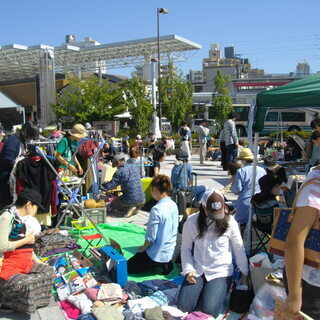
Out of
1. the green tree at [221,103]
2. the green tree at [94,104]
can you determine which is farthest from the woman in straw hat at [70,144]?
the green tree at [221,103]

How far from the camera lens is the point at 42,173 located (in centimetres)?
582

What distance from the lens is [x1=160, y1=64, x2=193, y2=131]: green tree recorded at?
28.3 metres

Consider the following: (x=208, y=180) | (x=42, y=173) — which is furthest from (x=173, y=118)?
(x=42, y=173)

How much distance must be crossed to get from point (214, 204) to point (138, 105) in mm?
24054

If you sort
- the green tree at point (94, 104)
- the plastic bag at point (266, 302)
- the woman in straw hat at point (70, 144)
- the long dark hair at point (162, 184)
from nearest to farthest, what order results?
the plastic bag at point (266, 302) → the long dark hair at point (162, 184) → the woman in straw hat at point (70, 144) → the green tree at point (94, 104)

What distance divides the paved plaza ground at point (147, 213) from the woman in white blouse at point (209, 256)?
1260 millimetres

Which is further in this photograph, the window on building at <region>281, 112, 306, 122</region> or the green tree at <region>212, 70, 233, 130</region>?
the green tree at <region>212, 70, 233, 130</region>

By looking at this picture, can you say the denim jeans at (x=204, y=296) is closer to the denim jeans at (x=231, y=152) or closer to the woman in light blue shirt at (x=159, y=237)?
the woman in light blue shirt at (x=159, y=237)

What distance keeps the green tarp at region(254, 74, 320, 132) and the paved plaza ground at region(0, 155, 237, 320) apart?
3.03 m

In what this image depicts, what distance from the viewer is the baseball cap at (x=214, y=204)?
3.76 meters

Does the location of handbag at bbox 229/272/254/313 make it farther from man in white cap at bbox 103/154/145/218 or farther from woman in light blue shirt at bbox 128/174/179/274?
man in white cap at bbox 103/154/145/218

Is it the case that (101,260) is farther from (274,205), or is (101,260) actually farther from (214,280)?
(274,205)

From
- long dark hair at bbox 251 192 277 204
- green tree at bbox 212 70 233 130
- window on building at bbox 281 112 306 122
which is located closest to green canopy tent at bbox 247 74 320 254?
long dark hair at bbox 251 192 277 204

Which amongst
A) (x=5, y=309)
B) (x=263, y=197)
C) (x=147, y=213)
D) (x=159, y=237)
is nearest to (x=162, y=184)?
(x=159, y=237)
